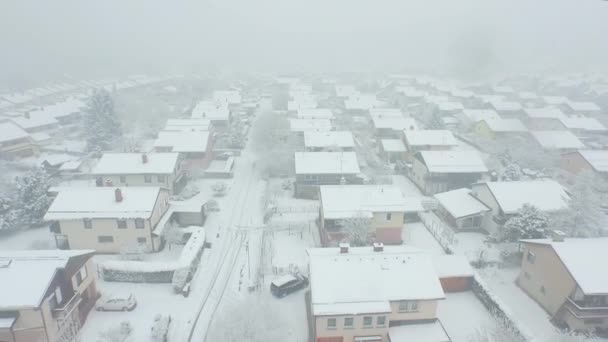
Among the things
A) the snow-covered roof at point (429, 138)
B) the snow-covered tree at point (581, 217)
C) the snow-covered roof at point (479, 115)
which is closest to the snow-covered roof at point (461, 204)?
the snow-covered tree at point (581, 217)

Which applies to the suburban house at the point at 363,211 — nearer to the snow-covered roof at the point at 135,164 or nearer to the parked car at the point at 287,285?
the parked car at the point at 287,285

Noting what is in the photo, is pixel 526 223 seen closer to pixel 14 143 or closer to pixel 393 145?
pixel 393 145

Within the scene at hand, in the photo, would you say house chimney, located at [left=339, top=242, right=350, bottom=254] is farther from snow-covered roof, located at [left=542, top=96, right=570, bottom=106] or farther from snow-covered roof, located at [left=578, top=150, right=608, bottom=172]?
snow-covered roof, located at [left=542, top=96, right=570, bottom=106]

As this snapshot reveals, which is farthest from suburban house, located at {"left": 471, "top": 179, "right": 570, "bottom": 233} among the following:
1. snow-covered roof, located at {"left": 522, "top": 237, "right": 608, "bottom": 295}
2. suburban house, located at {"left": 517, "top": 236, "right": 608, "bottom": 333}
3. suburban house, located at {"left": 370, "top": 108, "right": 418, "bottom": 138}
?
suburban house, located at {"left": 370, "top": 108, "right": 418, "bottom": 138}

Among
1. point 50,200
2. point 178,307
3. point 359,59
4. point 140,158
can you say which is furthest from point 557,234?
point 359,59

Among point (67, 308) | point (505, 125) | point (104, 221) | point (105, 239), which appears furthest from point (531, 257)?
point (505, 125)
